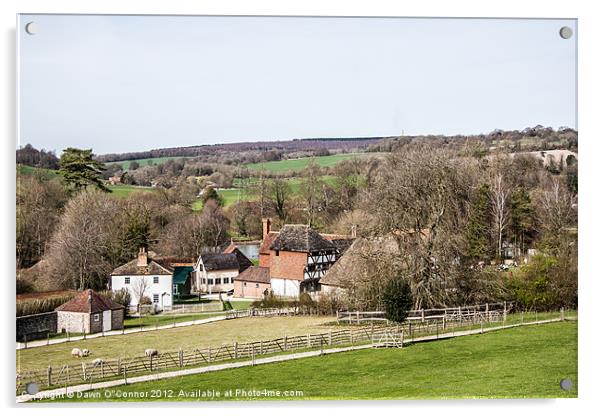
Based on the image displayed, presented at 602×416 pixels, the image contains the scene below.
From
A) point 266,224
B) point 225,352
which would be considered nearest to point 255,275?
point 266,224

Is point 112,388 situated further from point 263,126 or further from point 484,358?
point 484,358

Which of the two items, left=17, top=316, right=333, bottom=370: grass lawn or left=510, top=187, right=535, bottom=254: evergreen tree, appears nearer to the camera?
left=17, top=316, right=333, bottom=370: grass lawn

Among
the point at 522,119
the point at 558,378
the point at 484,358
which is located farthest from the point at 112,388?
the point at 522,119

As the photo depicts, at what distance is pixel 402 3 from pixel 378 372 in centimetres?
397

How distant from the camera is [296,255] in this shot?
9.27m

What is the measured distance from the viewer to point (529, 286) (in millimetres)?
9477

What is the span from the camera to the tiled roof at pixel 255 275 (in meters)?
9.19

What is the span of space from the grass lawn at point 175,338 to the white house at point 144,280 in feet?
1.24

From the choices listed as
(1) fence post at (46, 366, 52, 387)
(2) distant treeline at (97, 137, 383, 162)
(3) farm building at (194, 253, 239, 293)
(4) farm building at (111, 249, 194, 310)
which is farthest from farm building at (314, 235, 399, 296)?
(1) fence post at (46, 366, 52, 387)

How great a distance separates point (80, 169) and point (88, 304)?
1.47 meters

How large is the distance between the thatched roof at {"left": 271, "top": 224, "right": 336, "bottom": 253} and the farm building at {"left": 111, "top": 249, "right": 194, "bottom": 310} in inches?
40.8

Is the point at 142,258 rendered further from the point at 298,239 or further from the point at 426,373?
the point at 426,373

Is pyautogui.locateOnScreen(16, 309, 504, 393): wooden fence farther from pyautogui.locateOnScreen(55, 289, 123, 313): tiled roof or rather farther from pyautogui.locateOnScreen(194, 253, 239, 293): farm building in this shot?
pyautogui.locateOnScreen(55, 289, 123, 313): tiled roof

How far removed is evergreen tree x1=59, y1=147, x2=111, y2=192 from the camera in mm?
8719
